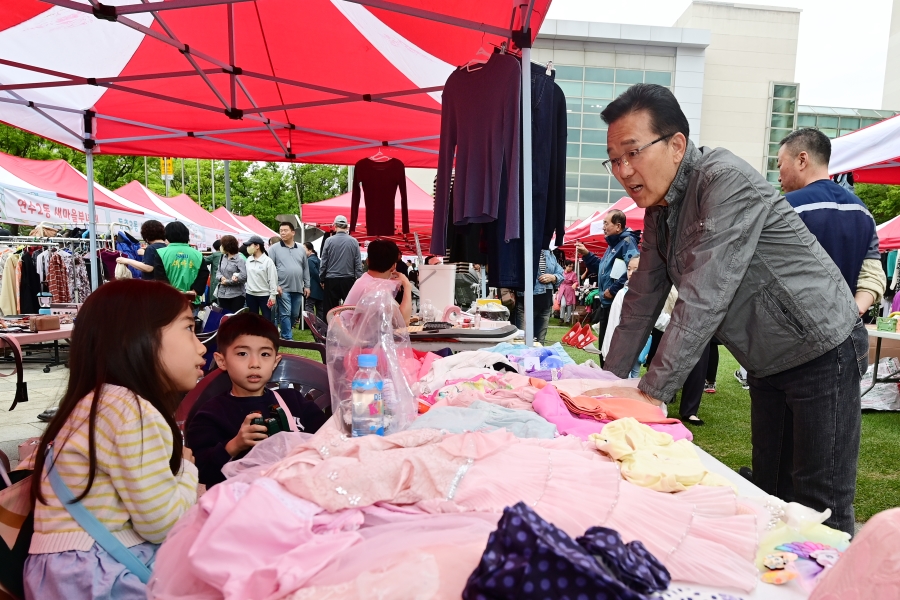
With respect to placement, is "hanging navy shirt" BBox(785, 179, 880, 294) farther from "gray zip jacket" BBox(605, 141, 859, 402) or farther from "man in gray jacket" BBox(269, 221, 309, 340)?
"man in gray jacket" BBox(269, 221, 309, 340)

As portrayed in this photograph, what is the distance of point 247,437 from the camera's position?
1.97 meters

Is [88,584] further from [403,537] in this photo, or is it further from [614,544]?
[614,544]

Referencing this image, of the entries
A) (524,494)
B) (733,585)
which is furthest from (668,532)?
(524,494)

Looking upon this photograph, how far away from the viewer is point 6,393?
673cm

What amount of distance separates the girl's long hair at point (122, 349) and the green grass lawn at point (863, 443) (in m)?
4.05

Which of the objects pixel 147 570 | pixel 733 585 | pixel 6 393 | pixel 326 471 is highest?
pixel 326 471

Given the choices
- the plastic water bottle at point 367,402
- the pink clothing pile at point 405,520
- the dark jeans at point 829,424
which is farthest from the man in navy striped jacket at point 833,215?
the plastic water bottle at point 367,402

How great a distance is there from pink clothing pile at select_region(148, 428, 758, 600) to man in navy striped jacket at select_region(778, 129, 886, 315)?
101 inches

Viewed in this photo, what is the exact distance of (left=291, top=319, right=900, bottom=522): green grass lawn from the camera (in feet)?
13.0

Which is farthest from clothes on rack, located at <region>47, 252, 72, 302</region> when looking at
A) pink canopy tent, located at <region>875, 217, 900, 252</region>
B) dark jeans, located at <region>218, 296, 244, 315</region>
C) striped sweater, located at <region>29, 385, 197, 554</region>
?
pink canopy tent, located at <region>875, 217, 900, 252</region>

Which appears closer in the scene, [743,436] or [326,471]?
[326,471]

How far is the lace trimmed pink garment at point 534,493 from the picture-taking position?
116cm

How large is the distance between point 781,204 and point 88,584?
2453 millimetres

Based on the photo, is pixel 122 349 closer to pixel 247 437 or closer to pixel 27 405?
pixel 247 437
